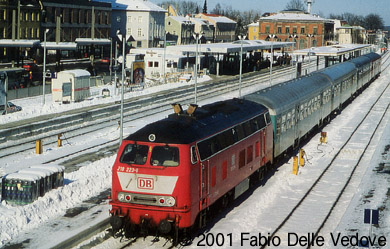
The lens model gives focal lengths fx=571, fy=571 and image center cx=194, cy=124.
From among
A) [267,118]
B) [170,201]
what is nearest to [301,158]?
[267,118]

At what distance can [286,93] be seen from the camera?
95.9ft

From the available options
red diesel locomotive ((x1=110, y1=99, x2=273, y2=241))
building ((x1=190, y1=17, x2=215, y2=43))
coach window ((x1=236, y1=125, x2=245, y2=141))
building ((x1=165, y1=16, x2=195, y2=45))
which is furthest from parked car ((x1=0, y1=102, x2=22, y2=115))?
building ((x1=190, y1=17, x2=215, y2=43))

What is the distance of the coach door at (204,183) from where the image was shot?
17125mm

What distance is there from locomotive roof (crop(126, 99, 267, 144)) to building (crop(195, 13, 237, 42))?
14090 centimetres

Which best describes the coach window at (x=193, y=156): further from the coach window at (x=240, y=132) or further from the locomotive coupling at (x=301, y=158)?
the locomotive coupling at (x=301, y=158)

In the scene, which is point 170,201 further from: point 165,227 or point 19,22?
point 19,22

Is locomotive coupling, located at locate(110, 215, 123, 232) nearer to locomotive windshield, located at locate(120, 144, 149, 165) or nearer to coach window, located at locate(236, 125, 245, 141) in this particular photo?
locomotive windshield, located at locate(120, 144, 149, 165)

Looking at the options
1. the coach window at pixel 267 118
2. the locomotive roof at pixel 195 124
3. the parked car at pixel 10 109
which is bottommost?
the parked car at pixel 10 109

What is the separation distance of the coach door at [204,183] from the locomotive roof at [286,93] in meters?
8.97

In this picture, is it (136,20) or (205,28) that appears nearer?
(136,20)

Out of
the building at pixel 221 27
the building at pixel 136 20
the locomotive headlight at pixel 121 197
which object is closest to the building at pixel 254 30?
the building at pixel 221 27

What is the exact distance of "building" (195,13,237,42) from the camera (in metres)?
161

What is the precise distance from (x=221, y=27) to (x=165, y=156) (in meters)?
152

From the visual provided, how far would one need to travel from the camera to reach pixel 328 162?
1177 inches
